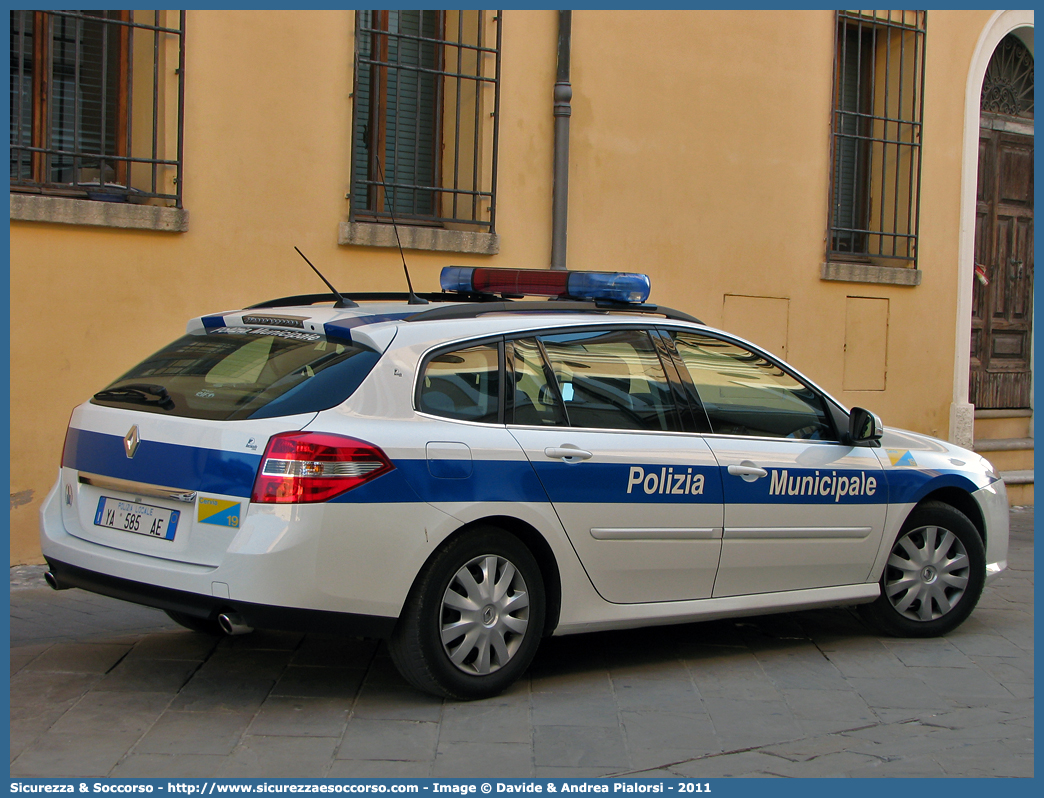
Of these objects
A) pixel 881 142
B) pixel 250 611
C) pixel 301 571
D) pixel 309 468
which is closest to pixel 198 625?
pixel 250 611

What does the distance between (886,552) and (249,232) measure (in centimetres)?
445

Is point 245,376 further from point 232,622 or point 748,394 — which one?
point 748,394

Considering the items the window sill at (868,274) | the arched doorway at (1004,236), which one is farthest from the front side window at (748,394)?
the arched doorway at (1004,236)

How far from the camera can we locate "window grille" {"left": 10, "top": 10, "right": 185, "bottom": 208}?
24.0ft

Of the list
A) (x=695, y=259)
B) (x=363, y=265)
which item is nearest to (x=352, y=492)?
(x=363, y=265)

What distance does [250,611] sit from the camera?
13.5ft

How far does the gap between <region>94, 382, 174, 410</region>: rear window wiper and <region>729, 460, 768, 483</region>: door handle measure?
236cm

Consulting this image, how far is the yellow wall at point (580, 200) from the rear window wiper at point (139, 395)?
8.73 feet

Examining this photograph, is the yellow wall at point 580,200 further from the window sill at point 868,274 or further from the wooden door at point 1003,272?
the wooden door at point 1003,272

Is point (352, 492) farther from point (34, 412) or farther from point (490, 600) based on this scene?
point (34, 412)

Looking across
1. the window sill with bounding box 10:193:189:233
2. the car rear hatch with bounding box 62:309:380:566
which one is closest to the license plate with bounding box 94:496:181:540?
the car rear hatch with bounding box 62:309:380:566

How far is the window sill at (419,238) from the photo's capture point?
26.9 feet

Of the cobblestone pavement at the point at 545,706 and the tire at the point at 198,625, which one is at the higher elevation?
the tire at the point at 198,625

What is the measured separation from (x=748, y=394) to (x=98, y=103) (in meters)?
4.60
